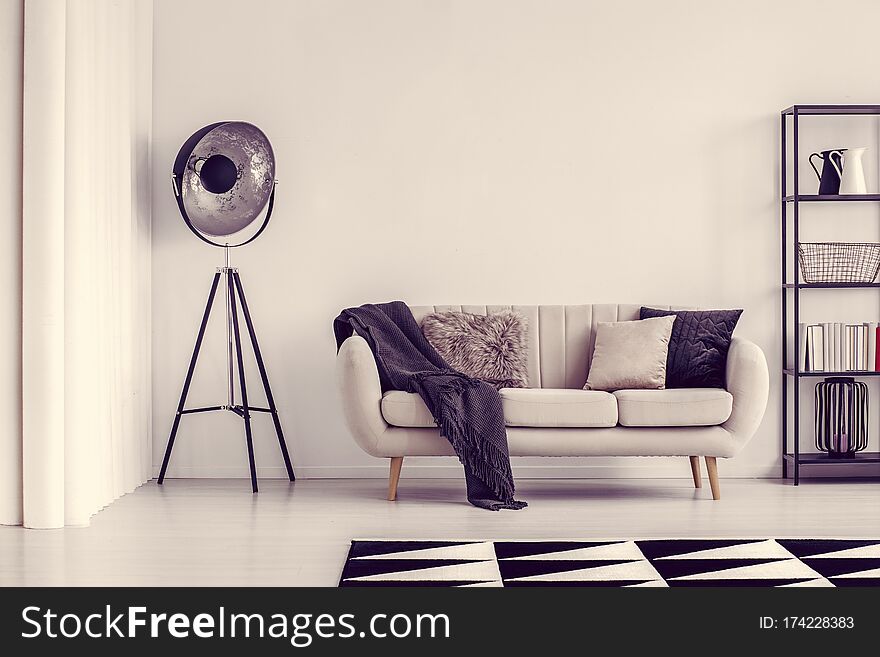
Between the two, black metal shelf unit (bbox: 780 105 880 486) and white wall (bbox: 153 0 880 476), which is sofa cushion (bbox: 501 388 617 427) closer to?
white wall (bbox: 153 0 880 476)

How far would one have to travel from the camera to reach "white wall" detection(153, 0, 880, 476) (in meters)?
5.18

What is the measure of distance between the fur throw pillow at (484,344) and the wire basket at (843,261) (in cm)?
146

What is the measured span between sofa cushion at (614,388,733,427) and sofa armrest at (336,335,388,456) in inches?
41.2

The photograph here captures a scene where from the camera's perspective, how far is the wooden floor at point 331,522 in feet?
10.5

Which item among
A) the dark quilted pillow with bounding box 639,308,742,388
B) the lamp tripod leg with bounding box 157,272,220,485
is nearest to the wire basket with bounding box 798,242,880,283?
the dark quilted pillow with bounding box 639,308,742,388

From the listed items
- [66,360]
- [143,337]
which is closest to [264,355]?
[143,337]

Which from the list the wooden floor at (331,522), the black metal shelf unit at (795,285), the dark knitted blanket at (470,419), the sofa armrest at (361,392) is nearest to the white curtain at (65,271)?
the wooden floor at (331,522)

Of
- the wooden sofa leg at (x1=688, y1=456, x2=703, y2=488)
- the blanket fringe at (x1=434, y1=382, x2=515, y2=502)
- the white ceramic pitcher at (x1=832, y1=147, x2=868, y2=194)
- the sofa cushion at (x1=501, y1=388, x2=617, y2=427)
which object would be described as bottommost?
the wooden sofa leg at (x1=688, y1=456, x2=703, y2=488)

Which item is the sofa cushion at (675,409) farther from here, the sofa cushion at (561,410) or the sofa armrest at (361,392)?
the sofa armrest at (361,392)

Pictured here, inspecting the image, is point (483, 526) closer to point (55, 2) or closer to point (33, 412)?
point (33, 412)

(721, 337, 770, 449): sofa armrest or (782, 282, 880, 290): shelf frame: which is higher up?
(782, 282, 880, 290): shelf frame

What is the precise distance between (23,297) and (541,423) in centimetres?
213

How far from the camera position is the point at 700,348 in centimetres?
462

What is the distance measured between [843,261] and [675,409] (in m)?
1.34
